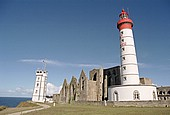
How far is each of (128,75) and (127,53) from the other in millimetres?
4651

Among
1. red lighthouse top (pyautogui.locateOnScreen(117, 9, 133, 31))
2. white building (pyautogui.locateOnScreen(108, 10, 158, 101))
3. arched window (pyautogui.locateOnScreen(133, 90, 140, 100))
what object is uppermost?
red lighthouse top (pyautogui.locateOnScreen(117, 9, 133, 31))

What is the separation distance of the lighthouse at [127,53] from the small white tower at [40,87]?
37.0 meters

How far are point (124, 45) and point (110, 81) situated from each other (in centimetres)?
1470

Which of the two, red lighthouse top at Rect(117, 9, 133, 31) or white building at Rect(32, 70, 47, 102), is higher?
red lighthouse top at Rect(117, 9, 133, 31)

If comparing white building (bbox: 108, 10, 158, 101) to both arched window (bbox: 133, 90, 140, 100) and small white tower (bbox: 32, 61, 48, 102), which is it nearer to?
arched window (bbox: 133, 90, 140, 100)

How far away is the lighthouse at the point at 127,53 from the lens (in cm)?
3145

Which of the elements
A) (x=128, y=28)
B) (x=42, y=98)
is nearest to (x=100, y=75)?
(x=128, y=28)

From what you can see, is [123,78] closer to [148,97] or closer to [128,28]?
[148,97]

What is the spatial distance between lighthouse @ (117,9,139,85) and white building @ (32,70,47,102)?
37.0 meters

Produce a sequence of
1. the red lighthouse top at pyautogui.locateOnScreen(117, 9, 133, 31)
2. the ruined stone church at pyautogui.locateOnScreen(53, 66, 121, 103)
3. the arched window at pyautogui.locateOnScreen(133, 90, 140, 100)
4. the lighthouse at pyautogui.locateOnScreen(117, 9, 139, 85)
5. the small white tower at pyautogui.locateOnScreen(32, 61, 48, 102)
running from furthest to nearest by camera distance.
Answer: the small white tower at pyautogui.locateOnScreen(32, 61, 48, 102)
the ruined stone church at pyautogui.locateOnScreen(53, 66, 121, 103)
the red lighthouse top at pyautogui.locateOnScreen(117, 9, 133, 31)
the lighthouse at pyautogui.locateOnScreen(117, 9, 139, 85)
the arched window at pyautogui.locateOnScreen(133, 90, 140, 100)

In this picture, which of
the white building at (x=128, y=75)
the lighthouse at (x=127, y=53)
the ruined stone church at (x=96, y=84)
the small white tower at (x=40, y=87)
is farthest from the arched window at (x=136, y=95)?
the small white tower at (x=40, y=87)

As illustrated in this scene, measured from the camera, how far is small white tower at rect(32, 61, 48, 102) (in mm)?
57875

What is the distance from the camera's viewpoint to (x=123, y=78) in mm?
32250

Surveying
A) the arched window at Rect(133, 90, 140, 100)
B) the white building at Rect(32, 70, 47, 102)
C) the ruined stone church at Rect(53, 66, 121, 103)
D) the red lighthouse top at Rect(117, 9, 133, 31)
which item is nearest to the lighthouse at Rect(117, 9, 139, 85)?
the red lighthouse top at Rect(117, 9, 133, 31)
